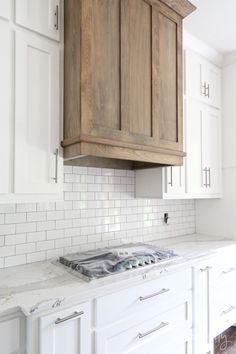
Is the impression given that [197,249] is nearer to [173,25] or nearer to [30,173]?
[30,173]

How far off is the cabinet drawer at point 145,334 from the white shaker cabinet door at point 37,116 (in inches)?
33.5

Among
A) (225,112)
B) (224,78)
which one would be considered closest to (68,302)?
(225,112)

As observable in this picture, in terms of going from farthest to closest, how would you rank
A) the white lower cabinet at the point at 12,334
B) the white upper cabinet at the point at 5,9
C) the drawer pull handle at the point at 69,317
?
the white upper cabinet at the point at 5,9 < the drawer pull handle at the point at 69,317 < the white lower cabinet at the point at 12,334

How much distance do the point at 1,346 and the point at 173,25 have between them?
2197mm

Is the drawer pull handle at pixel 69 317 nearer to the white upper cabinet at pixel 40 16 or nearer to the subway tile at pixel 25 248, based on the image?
the subway tile at pixel 25 248

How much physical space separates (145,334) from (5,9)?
197cm

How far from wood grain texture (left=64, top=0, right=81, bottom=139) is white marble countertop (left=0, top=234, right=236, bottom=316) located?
792mm

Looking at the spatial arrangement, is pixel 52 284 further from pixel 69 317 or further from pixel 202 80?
pixel 202 80

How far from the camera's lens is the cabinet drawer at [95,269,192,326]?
4.76 feet

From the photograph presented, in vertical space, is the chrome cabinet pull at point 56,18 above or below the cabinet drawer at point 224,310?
above

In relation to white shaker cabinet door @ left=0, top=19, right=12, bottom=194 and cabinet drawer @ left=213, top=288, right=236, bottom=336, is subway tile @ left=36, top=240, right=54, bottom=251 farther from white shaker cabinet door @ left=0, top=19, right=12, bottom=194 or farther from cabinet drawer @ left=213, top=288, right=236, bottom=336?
cabinet drawer @ left=213, top=288, right=236, bottom=336

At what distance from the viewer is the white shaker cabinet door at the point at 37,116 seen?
1.42m

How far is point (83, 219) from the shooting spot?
2.03 metres

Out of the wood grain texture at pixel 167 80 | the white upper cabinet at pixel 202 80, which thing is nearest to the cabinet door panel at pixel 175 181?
the wood grain texture at pixel 167 80
